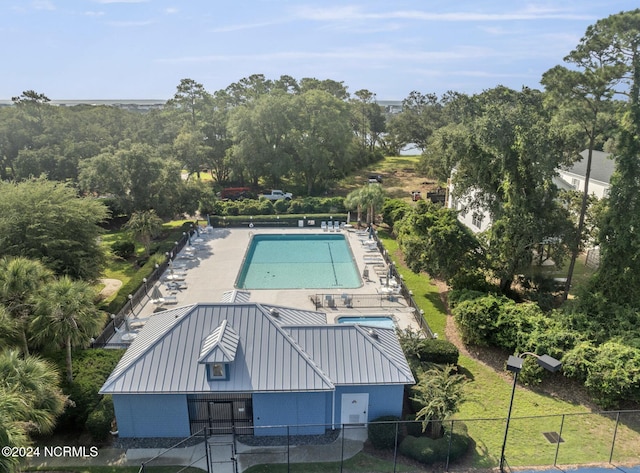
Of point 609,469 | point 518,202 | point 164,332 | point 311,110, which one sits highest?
point 311,110

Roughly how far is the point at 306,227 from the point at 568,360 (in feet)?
94.9

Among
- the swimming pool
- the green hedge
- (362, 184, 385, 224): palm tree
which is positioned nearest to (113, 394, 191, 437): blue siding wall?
the swimming pool

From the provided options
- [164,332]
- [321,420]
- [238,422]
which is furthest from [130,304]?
[321,420]

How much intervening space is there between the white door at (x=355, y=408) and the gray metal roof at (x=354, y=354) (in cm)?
80

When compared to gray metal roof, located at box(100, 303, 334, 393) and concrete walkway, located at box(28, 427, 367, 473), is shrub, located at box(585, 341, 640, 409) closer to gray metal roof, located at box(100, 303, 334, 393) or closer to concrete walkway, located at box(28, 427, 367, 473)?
concrete walkway, located at box(28, 427, 367, 473)

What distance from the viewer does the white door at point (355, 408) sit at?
1597 cm

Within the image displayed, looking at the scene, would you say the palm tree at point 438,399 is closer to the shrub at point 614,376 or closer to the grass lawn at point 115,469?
the shrub at point 614,376

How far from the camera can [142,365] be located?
15.4m

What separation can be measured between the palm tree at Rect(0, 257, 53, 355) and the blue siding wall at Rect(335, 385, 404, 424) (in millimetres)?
11908

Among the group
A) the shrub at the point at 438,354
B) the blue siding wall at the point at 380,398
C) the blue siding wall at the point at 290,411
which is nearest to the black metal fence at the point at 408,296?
the shrub at the point at 438,354

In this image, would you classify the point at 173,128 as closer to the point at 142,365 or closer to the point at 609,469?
the point at 142,365

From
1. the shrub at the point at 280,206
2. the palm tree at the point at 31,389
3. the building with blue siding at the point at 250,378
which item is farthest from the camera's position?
the shrub at the point at 280,206

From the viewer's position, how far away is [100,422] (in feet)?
49.8

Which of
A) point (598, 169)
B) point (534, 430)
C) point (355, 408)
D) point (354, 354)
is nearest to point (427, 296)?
point (534, 430)
